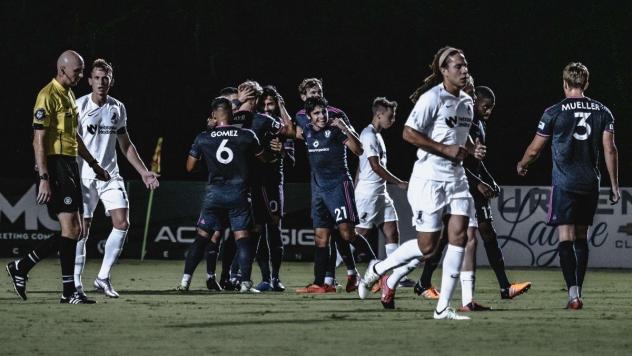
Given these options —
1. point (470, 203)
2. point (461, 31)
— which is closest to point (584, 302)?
point (470, 203)

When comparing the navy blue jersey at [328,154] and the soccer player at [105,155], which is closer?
the soccer player at [105,155]

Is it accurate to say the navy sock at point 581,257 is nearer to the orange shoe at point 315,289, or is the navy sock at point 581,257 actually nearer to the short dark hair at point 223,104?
the orange shoe at point 315,289

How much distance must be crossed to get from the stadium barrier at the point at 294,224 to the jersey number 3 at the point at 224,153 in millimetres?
8051

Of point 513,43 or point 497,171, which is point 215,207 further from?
point 513,43

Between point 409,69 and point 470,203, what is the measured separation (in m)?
23.5

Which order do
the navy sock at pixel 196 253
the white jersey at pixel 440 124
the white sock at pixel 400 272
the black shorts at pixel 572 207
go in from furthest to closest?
the navy sock at pixel 196 253, the black shorts at pixel 572 207, the white sock at pixel 400 272, the white jersey at pixel 440 124

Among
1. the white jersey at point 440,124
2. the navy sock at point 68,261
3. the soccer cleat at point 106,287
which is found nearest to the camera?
the white jersey at point 440,124

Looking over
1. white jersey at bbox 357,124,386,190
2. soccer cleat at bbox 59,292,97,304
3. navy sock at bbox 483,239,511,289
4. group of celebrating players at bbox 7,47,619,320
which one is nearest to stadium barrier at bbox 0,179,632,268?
white jersey at bbox 357,124,386,190

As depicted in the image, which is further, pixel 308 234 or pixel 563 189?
pixel 308 234

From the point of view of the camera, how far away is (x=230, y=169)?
13453 mm

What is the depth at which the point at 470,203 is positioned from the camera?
10.1 meters

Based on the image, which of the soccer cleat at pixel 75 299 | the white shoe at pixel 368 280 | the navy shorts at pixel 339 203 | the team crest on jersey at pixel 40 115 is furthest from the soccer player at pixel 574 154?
the team crest on jersey at pixel 40 115

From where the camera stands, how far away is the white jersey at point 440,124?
400 inches

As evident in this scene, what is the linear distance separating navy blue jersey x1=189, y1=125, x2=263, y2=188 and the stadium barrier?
7.98 metres
